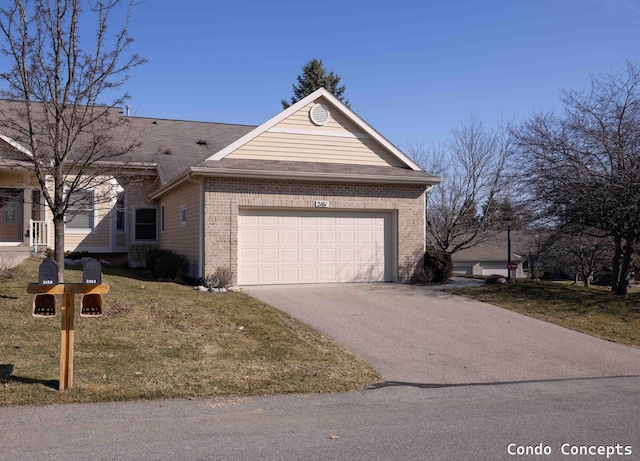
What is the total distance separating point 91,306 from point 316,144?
37.0ft

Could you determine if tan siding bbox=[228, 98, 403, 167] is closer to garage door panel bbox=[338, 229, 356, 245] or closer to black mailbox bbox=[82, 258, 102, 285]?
garage door panel bbox=[338, 229, 356, 245]

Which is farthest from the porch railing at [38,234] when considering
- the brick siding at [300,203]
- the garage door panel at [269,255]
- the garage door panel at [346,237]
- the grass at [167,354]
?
the garage door panel at [346,237]

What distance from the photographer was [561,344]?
10953mm

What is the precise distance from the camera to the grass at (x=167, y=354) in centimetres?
704

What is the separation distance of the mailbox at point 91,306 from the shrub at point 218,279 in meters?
8.02

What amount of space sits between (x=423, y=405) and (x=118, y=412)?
344 cm

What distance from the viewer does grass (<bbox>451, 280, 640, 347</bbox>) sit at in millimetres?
12688

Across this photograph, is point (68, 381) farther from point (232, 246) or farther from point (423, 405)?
point (232, 246)

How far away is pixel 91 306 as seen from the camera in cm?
677

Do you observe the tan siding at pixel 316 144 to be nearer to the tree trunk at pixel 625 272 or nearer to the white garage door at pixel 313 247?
the white garage door at pixel 313 247

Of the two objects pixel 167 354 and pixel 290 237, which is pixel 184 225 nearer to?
pixel 290 237

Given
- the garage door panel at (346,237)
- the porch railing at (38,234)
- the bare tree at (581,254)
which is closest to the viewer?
the garage door panel at (346,237)

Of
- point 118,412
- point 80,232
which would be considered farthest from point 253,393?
point 80,232

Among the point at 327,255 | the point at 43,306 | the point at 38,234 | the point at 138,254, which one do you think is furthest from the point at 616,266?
the point at 38,234
